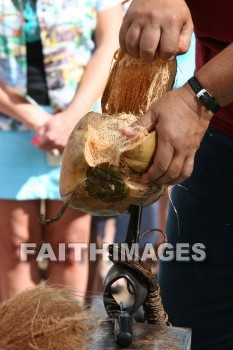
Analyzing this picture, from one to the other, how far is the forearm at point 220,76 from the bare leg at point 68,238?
118 centimetres

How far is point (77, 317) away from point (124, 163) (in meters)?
0.28

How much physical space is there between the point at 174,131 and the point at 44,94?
3.98 feet

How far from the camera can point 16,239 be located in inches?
96.1

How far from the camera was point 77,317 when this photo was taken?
125cm

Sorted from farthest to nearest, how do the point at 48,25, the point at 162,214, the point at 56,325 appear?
the point at 162,214
the point at 48,25
the point at 56,325

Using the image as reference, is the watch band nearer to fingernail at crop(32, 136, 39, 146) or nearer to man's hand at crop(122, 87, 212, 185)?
man's hand at crop(122, 87, 212, 185)

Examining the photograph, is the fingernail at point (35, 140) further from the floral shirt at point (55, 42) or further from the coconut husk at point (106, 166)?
the coconut husk at point (106, 166)

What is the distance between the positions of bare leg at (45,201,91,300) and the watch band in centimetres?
117

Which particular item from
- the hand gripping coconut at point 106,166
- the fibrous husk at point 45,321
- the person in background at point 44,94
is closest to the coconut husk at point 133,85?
the hand gripping coconut at point 106,166

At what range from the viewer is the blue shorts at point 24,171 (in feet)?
7.83

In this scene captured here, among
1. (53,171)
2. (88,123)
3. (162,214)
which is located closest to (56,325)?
(88,123)

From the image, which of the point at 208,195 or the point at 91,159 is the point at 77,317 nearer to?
the point at 91,159

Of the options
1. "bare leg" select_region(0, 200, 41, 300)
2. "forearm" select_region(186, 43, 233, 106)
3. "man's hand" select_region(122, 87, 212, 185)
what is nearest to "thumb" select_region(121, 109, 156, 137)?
"man's hand" select_region(122, 87, 212, 185)

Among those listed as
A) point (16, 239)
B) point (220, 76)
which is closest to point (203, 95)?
point (220, 76)
